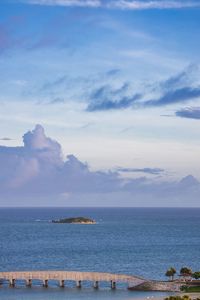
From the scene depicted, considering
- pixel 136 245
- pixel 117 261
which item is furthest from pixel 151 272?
pixel 136 245

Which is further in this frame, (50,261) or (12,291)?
(50,261)

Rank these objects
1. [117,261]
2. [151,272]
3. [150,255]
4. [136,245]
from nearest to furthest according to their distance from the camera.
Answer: [151,272] < [117,261] < [150,255] < [136,245]

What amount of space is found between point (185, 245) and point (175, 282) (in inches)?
3864

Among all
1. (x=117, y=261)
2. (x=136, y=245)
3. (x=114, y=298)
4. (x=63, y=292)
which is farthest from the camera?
(x=136, y=245)

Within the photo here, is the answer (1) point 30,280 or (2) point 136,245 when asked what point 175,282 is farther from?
(2) point 136,245

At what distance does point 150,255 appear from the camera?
158875 mm

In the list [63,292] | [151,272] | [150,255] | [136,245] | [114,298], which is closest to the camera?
[114,298]

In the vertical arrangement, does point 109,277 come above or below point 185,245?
below

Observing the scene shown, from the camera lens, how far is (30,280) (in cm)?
10400

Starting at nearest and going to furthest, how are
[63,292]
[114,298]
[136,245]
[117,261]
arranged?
[114,298]
[63,292]
[117,261]
[136,245]

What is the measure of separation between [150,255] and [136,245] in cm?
3049

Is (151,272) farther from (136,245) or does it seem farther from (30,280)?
(136,245)

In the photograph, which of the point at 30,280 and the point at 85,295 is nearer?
the point at 85,295

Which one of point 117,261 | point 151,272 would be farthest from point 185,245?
point 151,272
